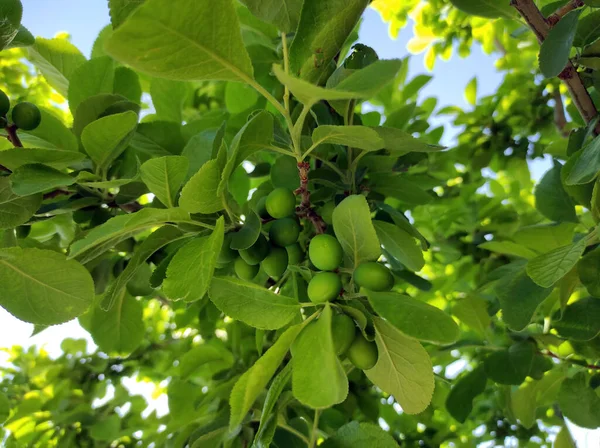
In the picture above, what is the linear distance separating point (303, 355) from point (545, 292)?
632 millimetres

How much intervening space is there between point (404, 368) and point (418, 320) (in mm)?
200

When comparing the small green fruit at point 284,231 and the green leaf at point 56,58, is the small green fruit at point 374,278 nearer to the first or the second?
the small green fruit at point 284,231

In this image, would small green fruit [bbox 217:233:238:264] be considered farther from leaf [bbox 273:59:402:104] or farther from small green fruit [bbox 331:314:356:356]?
leaf [bbox 273:59:402:104]

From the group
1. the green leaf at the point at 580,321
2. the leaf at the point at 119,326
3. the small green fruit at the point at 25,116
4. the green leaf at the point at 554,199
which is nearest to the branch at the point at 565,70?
the green leaf at the point at 554,199

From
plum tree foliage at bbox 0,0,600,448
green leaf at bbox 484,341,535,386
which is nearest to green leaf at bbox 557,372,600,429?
plum tree foliage at bbox 0,0,600,448

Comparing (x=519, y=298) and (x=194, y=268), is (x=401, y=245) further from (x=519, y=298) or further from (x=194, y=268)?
(x=194, y=268)

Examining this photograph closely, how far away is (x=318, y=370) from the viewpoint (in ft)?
2.23

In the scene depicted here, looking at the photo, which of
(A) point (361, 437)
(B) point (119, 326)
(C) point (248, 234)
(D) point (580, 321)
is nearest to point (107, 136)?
(C) point (248, 234)

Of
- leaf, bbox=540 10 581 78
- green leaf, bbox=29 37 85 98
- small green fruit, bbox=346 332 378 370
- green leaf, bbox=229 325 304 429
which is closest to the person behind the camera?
green leaf, bbox=229 325 304 429

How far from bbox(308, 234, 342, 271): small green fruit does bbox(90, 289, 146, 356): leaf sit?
31.4 inches

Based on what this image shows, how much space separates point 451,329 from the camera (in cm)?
63

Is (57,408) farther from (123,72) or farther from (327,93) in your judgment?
(327,93)

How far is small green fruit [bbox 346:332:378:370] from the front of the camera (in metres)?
0.80

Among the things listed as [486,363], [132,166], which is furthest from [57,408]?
[486,363]
